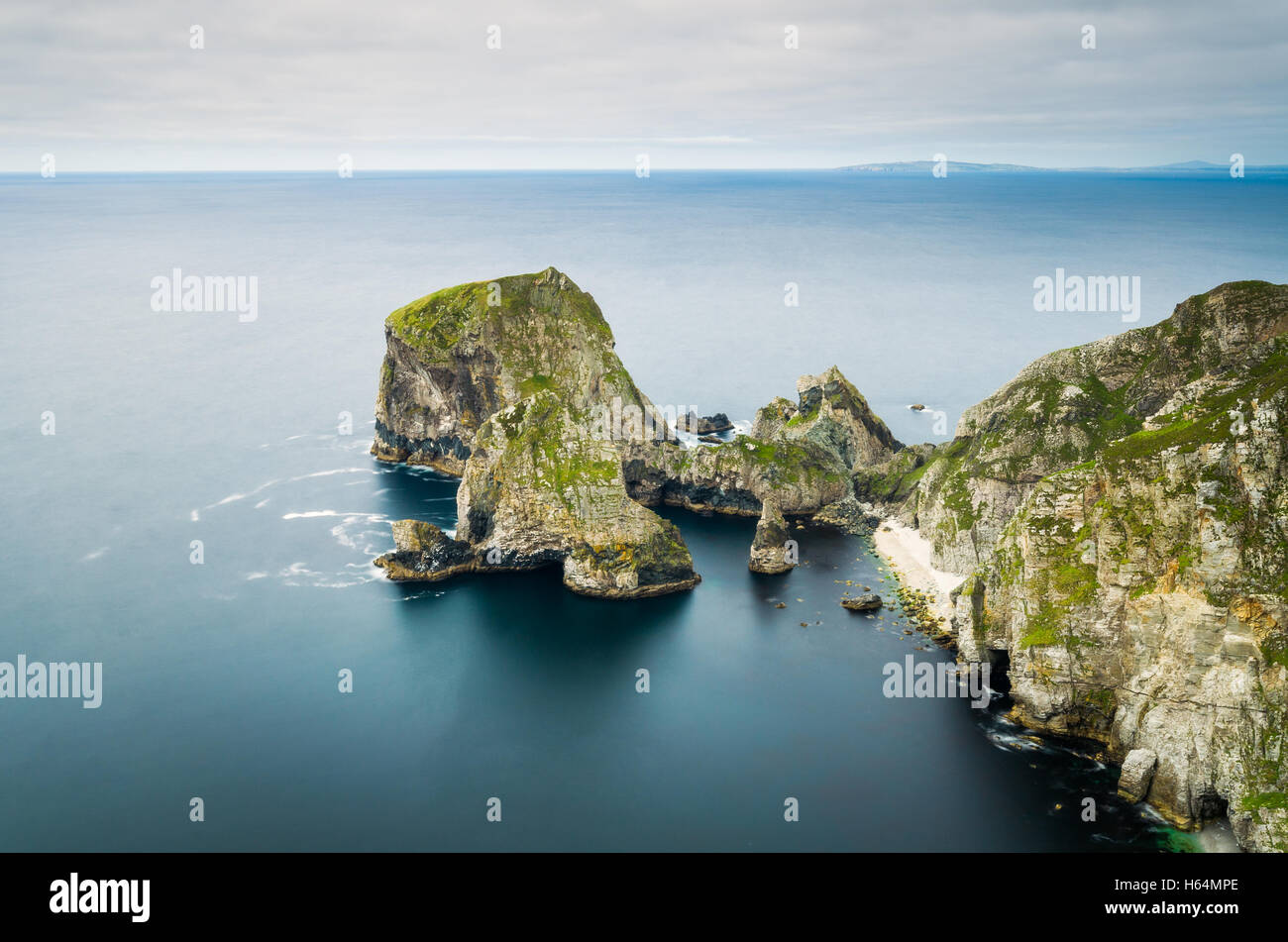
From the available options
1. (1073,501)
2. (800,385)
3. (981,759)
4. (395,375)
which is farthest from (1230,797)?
(395,375)

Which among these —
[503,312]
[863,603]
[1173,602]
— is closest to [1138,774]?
[1173,602]

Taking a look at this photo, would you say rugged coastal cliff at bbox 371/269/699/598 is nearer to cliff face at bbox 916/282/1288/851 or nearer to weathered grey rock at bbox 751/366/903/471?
weathered grey rock at bbox 751/366/903/471

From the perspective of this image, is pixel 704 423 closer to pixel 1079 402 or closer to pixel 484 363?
pixel 484 363

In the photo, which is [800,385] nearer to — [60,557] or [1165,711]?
[1165,711]

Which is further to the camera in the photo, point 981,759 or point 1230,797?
point 981,759

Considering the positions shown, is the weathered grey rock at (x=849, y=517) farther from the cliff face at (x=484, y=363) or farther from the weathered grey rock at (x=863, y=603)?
the cliff face at (x=484, y=363)

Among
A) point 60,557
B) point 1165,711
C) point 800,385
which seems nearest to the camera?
point 1165,711
